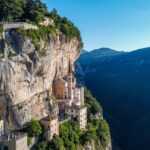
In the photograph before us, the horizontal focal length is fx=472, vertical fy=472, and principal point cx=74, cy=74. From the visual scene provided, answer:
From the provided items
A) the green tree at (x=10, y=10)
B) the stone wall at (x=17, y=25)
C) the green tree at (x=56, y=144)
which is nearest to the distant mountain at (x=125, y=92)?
the green tree at (x=56, y=144)

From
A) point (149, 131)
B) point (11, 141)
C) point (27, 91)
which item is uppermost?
point (27, 91)

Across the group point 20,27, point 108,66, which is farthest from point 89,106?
point 108,66

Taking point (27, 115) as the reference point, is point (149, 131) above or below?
below

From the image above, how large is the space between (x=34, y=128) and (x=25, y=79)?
5.67 m

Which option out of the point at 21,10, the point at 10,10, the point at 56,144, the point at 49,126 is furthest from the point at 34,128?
the point at 21,10

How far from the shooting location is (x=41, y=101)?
5725cm

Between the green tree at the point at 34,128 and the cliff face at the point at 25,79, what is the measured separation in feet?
3.46

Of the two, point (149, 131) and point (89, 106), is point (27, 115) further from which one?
point (149, 131)

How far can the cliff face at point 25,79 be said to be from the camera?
49.9 m

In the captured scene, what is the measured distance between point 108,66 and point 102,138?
98.5 meters

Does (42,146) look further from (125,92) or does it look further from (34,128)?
(125,92)

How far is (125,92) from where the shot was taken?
447 feet

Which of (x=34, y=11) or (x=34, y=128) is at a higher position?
(x=34, y=11)

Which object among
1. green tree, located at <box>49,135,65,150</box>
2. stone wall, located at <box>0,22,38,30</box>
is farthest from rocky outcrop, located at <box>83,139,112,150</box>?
stone wall, located at <box>0,22,38,30</box>
